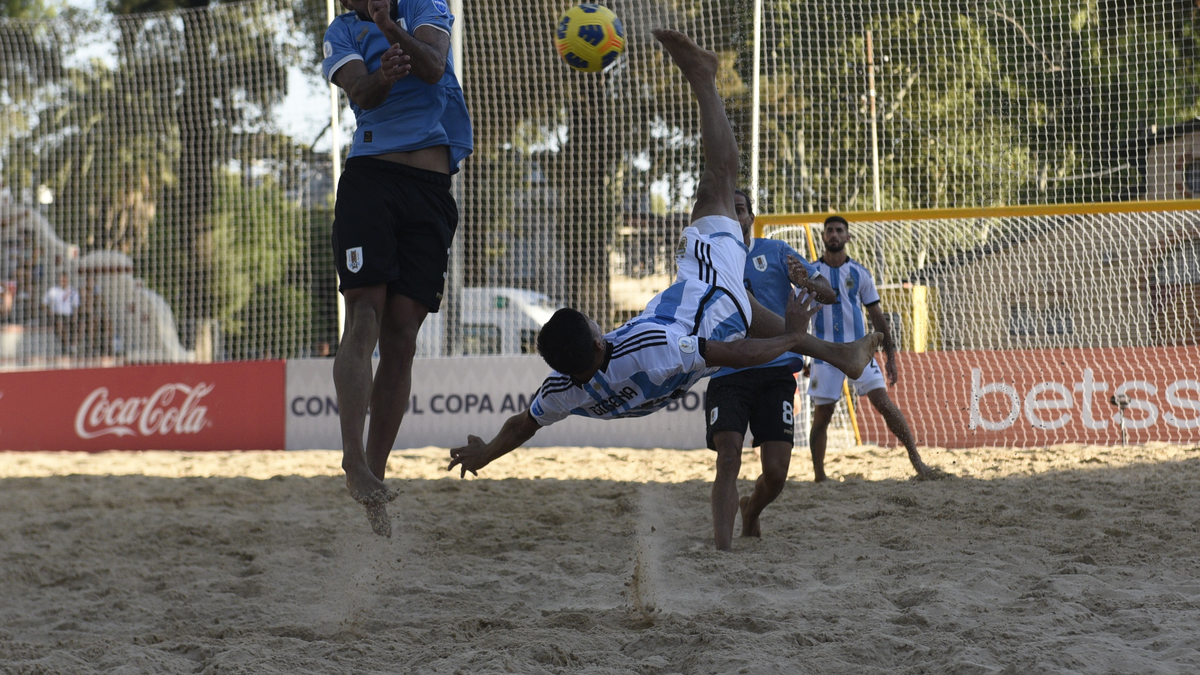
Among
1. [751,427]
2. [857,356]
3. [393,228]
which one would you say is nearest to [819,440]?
[751,427]

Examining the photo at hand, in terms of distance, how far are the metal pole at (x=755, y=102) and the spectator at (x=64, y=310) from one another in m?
9.16

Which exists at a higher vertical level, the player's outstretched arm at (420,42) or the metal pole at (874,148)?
the metal pole at (874,148)

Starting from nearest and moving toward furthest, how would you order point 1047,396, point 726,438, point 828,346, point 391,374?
point 391,374 < point 828,346 < point 726,438 < point 1047,396

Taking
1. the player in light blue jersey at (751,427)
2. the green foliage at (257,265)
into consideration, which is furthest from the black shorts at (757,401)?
the green foliage at (257,265)

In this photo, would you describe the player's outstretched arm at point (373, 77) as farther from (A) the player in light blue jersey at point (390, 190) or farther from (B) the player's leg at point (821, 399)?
(B) the player's leg at point (821, 399)

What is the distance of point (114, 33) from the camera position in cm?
1148

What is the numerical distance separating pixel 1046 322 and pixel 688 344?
6.62 m

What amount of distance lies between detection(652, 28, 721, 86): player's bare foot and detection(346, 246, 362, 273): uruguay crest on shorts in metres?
1.81

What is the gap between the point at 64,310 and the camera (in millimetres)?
12773

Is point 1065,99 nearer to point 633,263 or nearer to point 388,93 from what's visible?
point 633,263

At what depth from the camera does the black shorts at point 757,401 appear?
4.54 m

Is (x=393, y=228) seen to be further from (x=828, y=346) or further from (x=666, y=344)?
(x=828, y=346)

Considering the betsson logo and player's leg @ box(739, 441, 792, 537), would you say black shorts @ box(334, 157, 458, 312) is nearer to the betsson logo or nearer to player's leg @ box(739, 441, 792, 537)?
player's leg @ box(739, 441, 792, 537)

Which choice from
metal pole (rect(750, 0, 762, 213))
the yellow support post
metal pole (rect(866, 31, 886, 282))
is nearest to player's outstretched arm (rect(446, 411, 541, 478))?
the yellow support post
